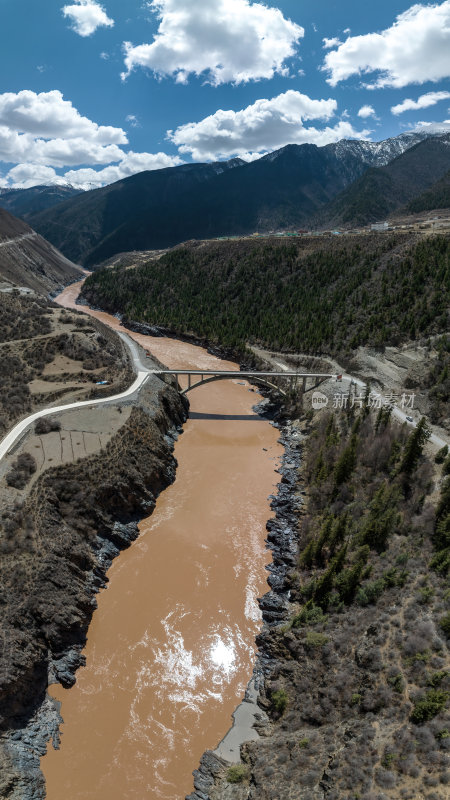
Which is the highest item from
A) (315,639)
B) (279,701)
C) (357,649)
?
(357,649)

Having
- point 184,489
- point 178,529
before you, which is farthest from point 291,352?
point 178,529

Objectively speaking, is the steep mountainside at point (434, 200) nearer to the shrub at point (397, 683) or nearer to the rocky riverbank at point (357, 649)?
the rocky riverbank at point (357, 649)

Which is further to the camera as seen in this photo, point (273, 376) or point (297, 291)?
point (297, 291)

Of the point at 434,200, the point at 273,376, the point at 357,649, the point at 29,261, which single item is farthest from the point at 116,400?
the point at 434,200

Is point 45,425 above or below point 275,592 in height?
above

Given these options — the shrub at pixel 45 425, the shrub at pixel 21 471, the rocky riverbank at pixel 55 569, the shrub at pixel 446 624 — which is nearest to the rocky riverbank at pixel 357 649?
the shrub at pixel 446 624

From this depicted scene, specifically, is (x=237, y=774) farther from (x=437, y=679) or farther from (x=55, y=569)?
(x=55, y=569)

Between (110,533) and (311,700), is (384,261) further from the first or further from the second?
(311,700)
